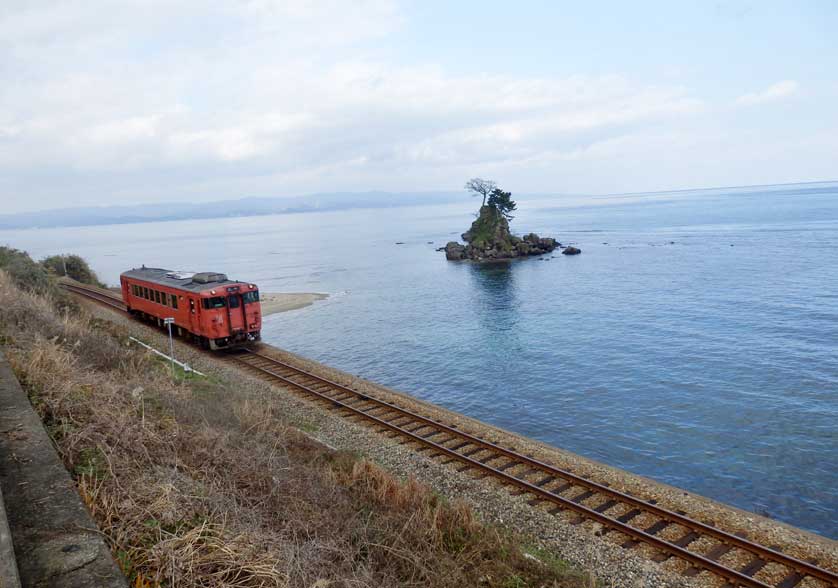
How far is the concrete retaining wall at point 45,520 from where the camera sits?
391 centimetres

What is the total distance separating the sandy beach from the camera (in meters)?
43.6

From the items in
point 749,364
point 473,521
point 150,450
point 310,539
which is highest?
point 150,450

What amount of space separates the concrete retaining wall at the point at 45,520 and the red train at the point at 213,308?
55.9ft

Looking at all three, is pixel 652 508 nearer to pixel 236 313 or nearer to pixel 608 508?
pixel 608 508

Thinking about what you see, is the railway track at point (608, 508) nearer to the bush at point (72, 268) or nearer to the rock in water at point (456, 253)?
the bush at point (72, 268)

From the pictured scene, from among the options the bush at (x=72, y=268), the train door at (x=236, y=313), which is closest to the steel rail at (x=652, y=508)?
the train door at (x=236, y=313)

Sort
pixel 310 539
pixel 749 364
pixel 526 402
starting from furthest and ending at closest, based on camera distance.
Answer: pixel 749 364
pixel 526 402
pixel 310 539

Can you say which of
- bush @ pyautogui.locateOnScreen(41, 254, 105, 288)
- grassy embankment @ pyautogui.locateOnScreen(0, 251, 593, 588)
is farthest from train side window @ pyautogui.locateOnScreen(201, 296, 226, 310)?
bush @ pyautogui.locateOnScreen(41, 254, 105, 288)

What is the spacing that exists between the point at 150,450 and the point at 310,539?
266 centimetres

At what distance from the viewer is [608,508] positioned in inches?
442

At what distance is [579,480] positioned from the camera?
12164mm

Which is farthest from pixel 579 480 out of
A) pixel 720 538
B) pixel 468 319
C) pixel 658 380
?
pixel 468 319

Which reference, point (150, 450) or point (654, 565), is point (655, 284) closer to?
point (654, 565)

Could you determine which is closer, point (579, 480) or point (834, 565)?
point (834, 565)
